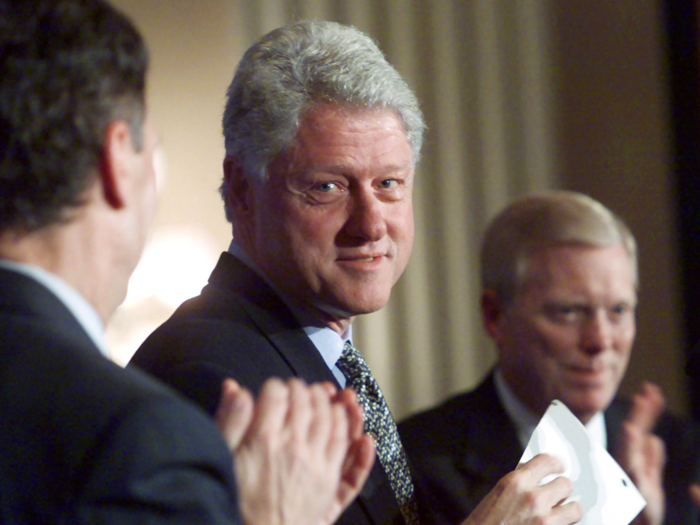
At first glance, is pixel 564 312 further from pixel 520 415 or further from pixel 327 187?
pixel 327 187

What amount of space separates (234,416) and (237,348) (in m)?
0.47

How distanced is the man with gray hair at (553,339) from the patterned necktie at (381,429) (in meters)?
0.76

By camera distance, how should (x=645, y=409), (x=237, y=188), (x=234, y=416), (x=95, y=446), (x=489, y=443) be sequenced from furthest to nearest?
(x=489, y=443)
(x=645, y=409)
(x=237, y=188)
(x=234, y=416)
(x=95, y=446)

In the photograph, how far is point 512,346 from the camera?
2576 mm

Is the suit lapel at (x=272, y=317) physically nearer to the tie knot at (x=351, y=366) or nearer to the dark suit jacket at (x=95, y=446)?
the tie knot at (x=351, y=366)

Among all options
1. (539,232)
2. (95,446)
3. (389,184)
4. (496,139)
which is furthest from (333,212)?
(496,139)

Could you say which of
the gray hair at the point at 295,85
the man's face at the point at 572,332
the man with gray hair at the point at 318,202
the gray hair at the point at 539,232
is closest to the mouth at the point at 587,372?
the man's face at the point at 572,332

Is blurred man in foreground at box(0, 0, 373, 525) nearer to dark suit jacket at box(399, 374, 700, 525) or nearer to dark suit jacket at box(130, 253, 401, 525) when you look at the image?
dark suit jacket at box(130, 253, 401, 525)

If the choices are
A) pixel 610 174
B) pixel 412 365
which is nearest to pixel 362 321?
pixel 412 365

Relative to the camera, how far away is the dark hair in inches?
35.5

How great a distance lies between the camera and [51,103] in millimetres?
908

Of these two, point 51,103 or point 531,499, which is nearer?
point 51,103

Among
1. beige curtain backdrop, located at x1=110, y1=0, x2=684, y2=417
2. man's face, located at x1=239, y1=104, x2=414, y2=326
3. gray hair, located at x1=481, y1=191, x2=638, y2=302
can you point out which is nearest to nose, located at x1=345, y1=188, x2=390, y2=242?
man's face, located at x1=239, y1=104, x2=414, y2=326

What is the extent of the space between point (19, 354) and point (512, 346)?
1904 millimetres
